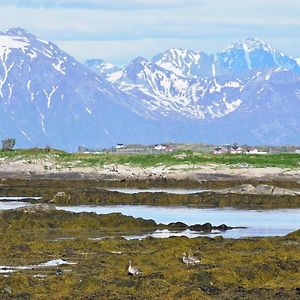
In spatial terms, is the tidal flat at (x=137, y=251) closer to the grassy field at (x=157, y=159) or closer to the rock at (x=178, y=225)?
the rock at (x=178, y=225)

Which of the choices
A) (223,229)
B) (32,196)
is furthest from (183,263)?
(32,196)

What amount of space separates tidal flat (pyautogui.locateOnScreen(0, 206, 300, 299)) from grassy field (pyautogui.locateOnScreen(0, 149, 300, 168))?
55132 mm

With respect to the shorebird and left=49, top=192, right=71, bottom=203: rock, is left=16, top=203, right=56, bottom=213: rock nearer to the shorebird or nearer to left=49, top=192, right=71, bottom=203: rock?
Answer: left=49, top=192, right=71, bottom=203: rock

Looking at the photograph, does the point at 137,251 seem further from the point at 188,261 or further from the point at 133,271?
the point at 133,271

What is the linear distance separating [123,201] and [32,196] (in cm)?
699

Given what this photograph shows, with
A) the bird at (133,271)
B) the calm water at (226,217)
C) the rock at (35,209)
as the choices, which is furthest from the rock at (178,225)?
the bird at (133,271)

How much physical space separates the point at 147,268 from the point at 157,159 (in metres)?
73.6

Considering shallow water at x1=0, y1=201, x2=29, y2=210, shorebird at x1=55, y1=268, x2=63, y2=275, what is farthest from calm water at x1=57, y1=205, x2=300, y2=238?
shorebird at x1=55, y1=268, x2=63, y2=275

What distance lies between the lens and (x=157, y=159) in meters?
102

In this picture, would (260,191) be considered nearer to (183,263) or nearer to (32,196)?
(32,196)

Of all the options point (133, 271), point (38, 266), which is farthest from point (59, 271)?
point (133, 271)

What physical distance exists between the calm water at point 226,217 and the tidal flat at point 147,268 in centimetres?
489

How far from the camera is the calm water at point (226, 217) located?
43.2m

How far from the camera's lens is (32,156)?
105 m
